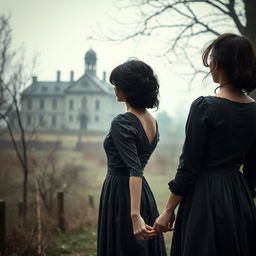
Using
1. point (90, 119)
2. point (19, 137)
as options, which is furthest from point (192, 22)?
point (19, 137)

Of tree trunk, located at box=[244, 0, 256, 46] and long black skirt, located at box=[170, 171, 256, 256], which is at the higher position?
tree trunk, located at box=[244, 0, 256, 46]

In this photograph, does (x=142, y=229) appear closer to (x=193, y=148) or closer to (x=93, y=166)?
(x=193, y=148)

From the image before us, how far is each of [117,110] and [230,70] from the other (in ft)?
13.5

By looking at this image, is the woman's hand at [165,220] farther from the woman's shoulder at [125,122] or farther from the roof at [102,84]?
the roof at [102,84]

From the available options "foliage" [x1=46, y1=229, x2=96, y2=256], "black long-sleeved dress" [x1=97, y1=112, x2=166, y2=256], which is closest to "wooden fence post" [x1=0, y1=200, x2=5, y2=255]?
"foliage" [x1=46, y1=229, x2=96, y2=256]

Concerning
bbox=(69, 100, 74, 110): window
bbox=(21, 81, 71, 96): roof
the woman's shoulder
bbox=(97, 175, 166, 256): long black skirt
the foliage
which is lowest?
the foliage

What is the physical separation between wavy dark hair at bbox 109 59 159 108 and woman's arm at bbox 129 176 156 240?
0.38m

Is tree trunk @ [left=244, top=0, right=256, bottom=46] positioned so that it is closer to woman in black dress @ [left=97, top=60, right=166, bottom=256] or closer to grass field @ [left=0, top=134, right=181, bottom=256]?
woman in black dress @ [left=97, top=60, right=166, bottom=256]

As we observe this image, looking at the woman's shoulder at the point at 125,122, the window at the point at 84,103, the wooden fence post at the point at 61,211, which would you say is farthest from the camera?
the window at the point at 84,103

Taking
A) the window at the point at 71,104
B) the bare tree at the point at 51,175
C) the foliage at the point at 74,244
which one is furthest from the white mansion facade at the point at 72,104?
the foliage at the point at 74,244

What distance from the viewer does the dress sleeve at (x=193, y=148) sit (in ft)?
3.82

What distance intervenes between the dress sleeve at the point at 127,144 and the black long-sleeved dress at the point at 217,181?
0.95ft

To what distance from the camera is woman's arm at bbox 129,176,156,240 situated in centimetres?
142

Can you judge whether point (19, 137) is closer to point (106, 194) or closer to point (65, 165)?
point (65, 165)
